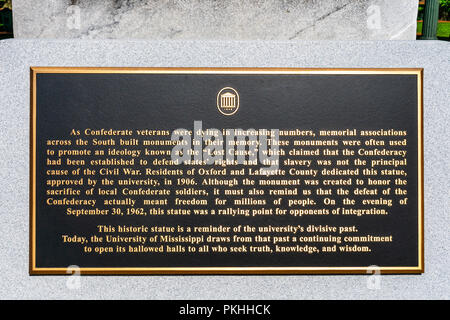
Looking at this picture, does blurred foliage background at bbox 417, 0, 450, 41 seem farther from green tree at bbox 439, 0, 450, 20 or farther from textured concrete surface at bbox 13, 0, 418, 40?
textured concrete surface at bbox 13, 0, 418, 40

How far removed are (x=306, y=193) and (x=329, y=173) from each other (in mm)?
259

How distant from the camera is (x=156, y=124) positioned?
2.76 meters

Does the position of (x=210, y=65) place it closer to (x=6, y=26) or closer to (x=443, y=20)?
(x=6, y=26)

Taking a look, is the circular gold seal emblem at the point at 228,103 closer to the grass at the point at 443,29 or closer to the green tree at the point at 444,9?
the grass at the point at 443,29

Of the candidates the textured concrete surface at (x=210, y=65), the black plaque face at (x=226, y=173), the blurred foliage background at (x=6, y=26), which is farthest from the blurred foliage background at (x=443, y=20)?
the blurred foliage background at (x=6, y=26)

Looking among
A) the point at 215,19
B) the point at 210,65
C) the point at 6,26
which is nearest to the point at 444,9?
the point at 215,19

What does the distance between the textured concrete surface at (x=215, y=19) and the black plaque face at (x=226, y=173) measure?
1.26ft

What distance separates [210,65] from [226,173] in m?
0.94

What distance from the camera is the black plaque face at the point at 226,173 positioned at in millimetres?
2758

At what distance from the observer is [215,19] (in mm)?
2883

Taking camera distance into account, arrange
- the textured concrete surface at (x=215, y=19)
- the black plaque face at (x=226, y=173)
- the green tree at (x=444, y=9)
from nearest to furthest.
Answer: the black plaque face at (x=226, y=173) → the textured concrete surface at (x=215, y=19) → the green tree at (x=444, y=9)

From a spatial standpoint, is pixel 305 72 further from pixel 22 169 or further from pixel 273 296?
pixel 22 169

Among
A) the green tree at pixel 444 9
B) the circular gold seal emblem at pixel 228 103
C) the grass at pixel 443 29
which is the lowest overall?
the circular gold seal emblem at pixel 228 103

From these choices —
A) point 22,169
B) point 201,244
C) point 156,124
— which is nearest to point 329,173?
point 201,244
